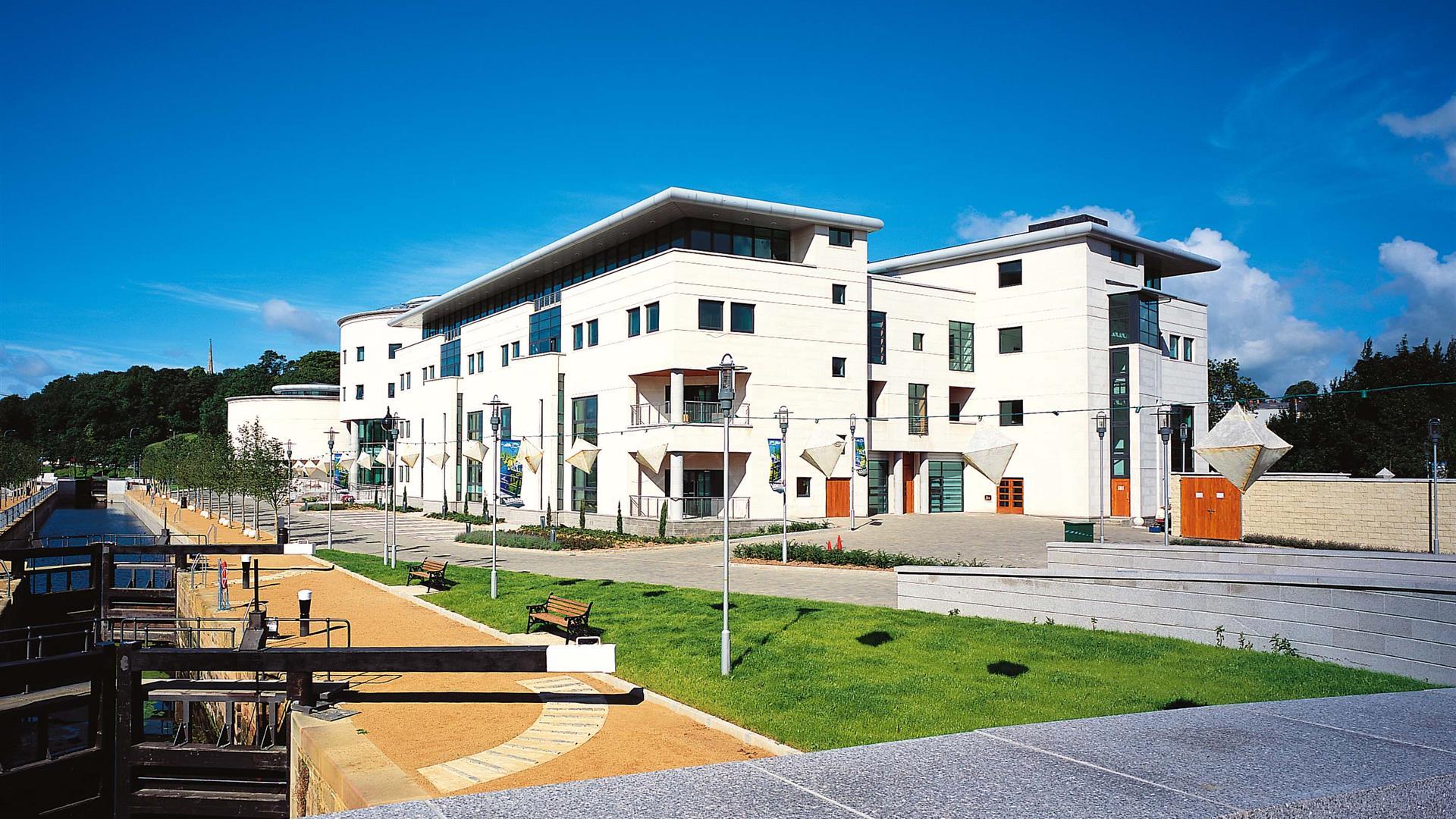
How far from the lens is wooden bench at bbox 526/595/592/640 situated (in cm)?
1541

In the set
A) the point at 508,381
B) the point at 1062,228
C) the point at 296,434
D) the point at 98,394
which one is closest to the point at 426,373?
the point at 508,381

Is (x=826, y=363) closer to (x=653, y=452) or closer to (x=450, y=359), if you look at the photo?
(x=653, y=452)

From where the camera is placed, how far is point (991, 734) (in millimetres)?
6770

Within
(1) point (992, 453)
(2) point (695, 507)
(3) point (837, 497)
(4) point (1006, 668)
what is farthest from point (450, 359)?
(4) point (1006, 668)

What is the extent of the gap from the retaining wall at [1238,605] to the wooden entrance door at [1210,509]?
16530 mm

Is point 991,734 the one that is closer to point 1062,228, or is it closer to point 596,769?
point 596,769

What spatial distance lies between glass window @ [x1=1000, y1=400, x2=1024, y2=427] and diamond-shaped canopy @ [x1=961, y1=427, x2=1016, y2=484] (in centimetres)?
2449

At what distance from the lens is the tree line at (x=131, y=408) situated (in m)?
123

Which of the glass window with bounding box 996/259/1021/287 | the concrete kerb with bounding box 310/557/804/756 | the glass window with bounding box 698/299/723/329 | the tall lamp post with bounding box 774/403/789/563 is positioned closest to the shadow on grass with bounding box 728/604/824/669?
the concrete kerb with bounding box 310/557/804/756

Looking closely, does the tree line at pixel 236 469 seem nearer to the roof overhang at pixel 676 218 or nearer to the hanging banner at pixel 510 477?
the hanging banner at pixel 510 477

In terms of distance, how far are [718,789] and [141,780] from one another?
38.2ft

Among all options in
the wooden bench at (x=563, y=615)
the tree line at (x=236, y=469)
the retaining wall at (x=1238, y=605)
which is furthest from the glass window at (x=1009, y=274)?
the wooden bench at (x=563, y=615)

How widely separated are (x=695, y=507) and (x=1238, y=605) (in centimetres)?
2800

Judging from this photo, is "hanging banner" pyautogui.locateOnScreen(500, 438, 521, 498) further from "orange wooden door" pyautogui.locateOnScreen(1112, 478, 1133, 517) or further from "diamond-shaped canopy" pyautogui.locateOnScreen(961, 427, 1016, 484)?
"orange wooden door" pyautogui.locateOnScreen(1112, 478, 1133, 517)
